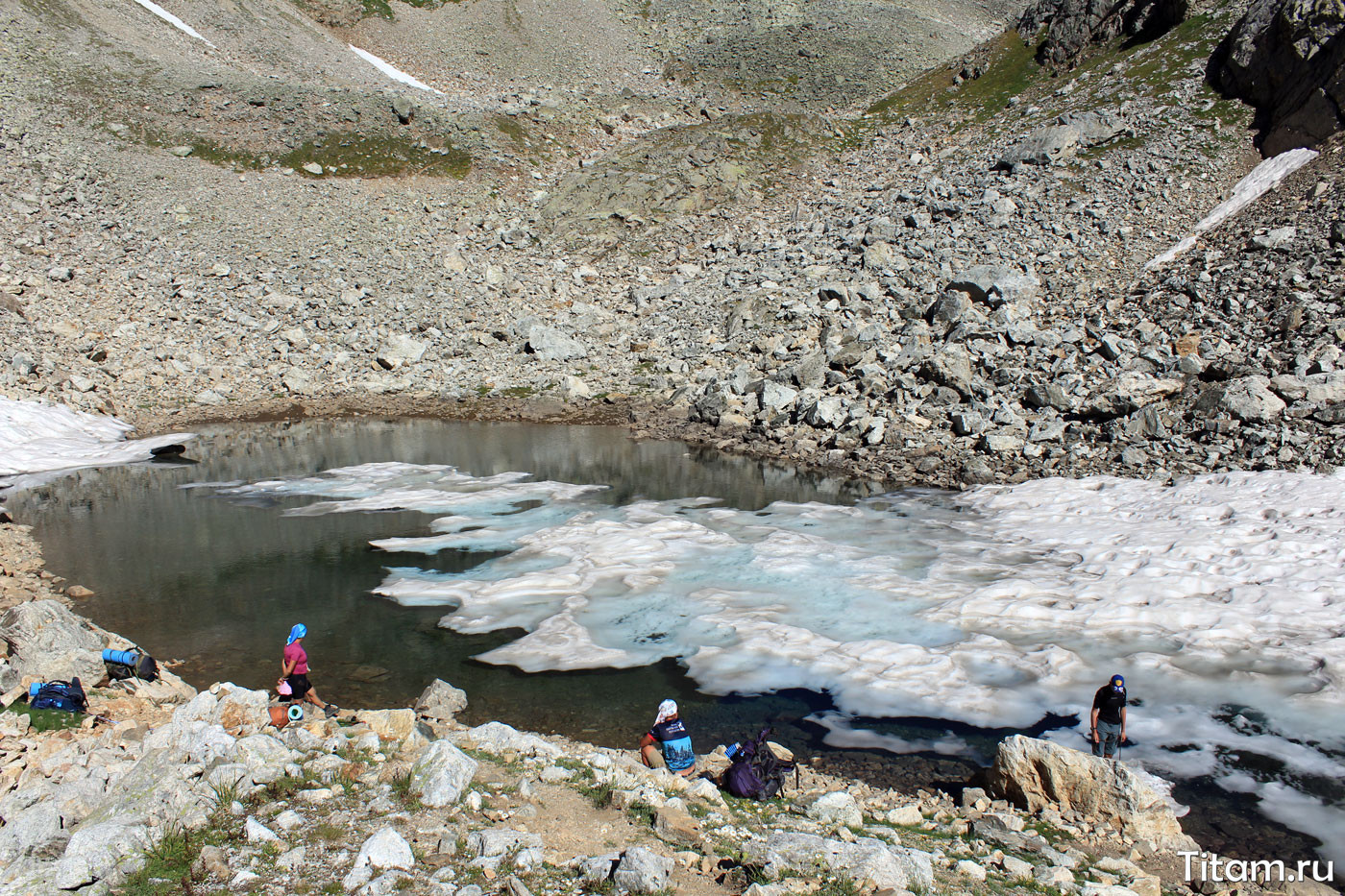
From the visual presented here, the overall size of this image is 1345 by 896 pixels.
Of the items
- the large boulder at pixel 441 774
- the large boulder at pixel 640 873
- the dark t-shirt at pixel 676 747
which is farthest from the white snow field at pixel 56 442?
the large boulder at pixel 640 873

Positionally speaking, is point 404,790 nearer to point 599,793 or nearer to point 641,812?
point 599,793

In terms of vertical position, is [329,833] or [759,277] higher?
[759,277]

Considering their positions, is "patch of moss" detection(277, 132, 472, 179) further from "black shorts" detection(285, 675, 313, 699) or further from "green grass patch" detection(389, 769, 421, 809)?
"green grass patch" detection(389, 769, 421, 809)

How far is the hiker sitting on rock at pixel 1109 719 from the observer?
32.7ft

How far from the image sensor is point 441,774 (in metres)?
7.39

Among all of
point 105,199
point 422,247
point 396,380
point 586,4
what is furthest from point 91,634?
point 586,4

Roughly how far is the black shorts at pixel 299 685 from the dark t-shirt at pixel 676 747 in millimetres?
5550

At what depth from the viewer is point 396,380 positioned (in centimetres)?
3812

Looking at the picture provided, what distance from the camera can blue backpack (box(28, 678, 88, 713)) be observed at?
9.56 metres

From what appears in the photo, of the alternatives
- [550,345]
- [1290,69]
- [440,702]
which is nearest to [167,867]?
[440,702]

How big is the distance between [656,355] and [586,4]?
5680cm

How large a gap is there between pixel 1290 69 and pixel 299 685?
5091 cm

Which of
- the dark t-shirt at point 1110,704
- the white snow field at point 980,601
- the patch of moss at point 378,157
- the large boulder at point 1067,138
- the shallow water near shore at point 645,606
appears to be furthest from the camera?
the patch of moss at point 378,157

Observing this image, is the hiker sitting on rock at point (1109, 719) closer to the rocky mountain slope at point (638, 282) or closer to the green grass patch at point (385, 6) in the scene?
the rocky mountain slope at point (638, 282)
